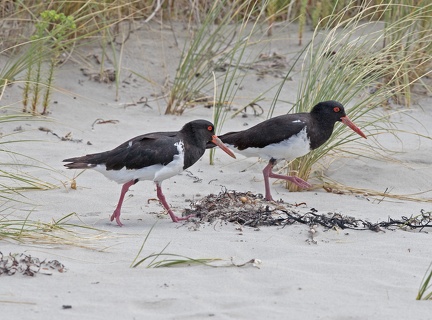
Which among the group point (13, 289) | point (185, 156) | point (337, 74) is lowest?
point (13, 289)

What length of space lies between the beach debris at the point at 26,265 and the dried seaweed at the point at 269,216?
1.53 metres

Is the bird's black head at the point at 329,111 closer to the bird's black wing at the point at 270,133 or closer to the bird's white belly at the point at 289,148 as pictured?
the bird's black wing at the point at 270,133

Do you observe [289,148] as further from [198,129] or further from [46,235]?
[46,235]

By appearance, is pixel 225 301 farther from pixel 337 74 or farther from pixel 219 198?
pixel 337 74

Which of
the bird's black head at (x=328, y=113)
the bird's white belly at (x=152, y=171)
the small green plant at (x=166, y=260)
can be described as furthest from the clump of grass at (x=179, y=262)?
the bird's black head at (x=328, y=113)

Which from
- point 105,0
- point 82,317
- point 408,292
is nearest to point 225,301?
point 82,317

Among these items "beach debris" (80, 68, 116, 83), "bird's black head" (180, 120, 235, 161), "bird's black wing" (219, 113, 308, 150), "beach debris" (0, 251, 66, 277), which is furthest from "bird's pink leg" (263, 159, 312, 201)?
"beach debris" (80, 68, 116, 83)

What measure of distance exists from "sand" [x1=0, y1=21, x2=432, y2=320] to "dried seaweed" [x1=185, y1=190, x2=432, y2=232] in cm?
9

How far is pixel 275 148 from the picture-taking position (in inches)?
Answer: 271

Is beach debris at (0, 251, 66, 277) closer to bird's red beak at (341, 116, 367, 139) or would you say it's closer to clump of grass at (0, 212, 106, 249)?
clump of grass at (0, 212, 106, 249)

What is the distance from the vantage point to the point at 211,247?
16.7ft

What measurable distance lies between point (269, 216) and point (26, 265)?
6.39 feet

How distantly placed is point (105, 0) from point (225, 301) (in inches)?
233

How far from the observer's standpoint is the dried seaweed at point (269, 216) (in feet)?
18.6
